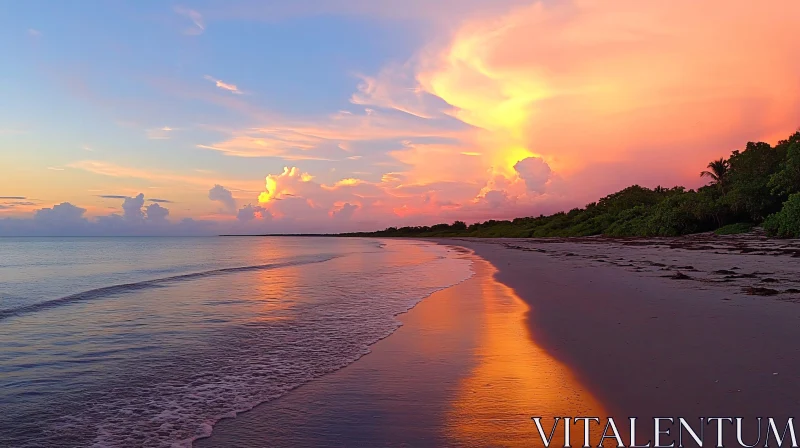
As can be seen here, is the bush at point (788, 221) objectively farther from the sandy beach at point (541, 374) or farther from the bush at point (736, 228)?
the sandy beach at point (541, 374)

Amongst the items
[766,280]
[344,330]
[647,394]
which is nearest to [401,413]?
[647,394]

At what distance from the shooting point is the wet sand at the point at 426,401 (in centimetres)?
471

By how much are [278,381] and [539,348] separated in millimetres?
4126

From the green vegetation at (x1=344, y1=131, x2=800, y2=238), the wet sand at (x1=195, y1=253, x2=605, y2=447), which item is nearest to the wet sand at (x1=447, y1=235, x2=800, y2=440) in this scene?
the wet sand at (x1=195, y1=253, x2=605, y2=447)

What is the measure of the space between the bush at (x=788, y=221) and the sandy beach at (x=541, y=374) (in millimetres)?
28835

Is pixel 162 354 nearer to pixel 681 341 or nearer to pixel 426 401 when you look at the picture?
pixel 426 401

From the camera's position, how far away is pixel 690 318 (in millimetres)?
9797

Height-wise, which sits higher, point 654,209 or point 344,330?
point 654,209

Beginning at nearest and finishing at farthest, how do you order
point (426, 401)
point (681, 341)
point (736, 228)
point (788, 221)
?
point (426, 401) → point (681, 341) → point (788, 221) → point (736, 228)

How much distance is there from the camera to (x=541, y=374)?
264 inches

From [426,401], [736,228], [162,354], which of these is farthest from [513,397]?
[736,228]

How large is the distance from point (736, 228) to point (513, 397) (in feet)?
168

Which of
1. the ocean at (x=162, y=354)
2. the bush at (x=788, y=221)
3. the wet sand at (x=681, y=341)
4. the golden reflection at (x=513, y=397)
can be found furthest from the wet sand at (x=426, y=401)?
the bush at (x=788, y=221)

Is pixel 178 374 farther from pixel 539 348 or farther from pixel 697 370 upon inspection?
pixel 697 370
